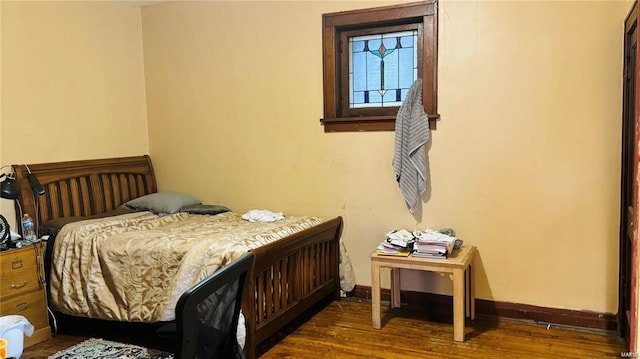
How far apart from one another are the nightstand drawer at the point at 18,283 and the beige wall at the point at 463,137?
5.00ft

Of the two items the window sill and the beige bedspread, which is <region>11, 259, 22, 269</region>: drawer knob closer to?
the beige bedspread

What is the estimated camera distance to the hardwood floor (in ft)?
9.61

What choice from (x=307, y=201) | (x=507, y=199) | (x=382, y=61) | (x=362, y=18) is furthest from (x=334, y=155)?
(x=507, y=199)

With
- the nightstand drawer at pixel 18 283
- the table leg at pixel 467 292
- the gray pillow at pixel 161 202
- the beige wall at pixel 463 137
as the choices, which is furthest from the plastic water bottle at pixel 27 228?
the table leg at pixel 467 292

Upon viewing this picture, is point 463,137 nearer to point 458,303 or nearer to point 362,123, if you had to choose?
point 362,123

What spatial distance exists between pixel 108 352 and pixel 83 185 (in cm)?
144

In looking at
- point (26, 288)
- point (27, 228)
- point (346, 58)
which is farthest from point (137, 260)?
point (346, 58)

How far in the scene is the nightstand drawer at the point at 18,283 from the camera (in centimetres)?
298

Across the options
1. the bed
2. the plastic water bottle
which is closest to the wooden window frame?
the bed

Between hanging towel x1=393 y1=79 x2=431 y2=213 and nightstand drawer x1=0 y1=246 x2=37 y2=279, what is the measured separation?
2395mm

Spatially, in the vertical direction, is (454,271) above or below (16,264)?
below

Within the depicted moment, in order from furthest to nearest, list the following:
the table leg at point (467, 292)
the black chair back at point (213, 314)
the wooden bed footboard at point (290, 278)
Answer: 1. the table leg at point (467, 292)
2. the wooden bed footboard at point (290, 278)
3. the black chair back at point (213, 314)

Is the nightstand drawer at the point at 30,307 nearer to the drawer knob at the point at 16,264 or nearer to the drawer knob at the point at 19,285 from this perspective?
the drawer knob at the point at 19,285

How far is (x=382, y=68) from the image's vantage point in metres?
3.76
